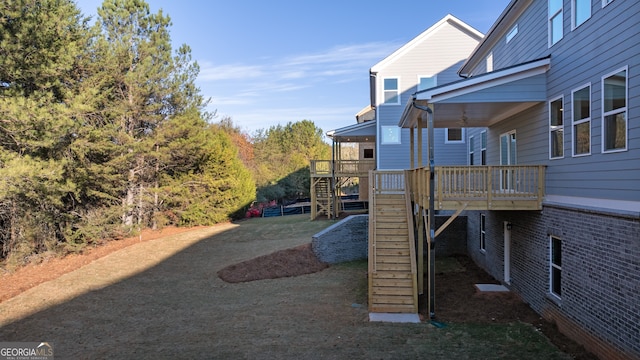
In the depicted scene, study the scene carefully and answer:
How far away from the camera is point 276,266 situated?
46.6 feet

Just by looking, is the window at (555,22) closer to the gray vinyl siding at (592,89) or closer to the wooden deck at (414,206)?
the gray vinyl siding at (592,89)

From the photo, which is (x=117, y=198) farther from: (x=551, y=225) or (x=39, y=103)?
(x=551, y=225)

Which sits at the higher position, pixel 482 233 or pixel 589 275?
pixel 589 275

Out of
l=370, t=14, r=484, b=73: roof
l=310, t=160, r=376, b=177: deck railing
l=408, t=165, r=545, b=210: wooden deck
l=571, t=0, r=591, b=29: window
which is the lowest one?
l=408, t=165, r=545, b=210: wooden deck

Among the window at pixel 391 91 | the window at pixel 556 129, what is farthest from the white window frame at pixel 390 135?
the window at pixel 556 129

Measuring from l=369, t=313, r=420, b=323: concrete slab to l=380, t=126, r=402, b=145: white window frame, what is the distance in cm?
1130

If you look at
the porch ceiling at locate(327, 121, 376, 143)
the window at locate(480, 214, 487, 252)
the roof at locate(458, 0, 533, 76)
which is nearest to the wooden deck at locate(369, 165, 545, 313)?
the window at locate(480, 214, 487, 252)

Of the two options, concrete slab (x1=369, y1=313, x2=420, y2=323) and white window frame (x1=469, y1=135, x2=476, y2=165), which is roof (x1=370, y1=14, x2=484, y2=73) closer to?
white window frame (x1=469, y1=135, x2=476, y2=165)

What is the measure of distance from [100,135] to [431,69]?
52.0 feet

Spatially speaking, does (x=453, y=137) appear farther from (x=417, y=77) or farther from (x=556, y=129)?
(x=556, y=129)

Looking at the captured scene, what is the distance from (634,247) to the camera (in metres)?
5.76

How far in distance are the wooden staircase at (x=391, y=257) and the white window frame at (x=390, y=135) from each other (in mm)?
6323

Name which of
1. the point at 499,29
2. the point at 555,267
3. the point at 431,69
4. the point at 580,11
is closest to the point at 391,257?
the point at 555,267

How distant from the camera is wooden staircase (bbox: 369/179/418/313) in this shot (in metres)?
9.85
